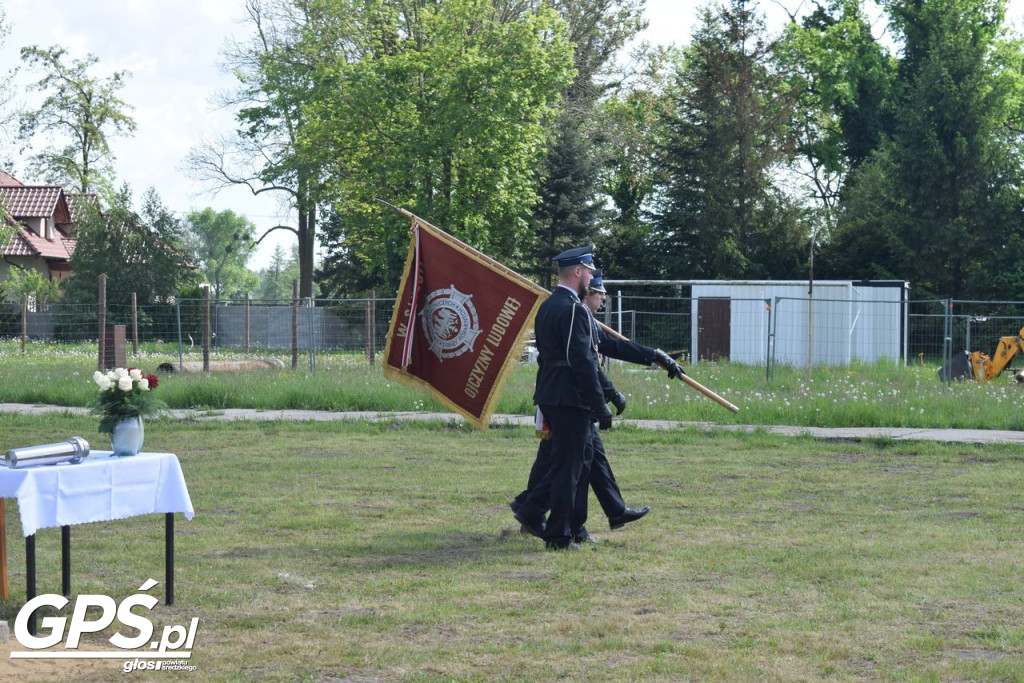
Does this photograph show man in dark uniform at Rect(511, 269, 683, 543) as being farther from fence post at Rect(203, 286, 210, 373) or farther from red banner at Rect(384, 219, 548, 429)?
fence post at Rect(203, 286, 210, 373)

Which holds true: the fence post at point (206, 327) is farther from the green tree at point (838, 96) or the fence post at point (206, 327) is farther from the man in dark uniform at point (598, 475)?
the green tree at point (838, 96)

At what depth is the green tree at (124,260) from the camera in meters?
47.5

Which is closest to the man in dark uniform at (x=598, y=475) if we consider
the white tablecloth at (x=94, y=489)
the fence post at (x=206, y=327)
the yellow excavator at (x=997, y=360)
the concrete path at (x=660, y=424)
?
the white tablecloth at (x=94, y=489)

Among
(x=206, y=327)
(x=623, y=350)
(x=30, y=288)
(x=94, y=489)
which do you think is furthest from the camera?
(x=30, y=288)

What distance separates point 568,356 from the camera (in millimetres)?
8820

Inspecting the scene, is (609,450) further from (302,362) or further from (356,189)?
(356,189)

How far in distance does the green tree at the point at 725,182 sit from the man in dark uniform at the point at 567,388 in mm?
36732

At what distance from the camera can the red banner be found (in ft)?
34.7

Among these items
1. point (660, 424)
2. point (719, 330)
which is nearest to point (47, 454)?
point (660, 424)

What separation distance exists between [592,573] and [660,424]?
9762 millimetres

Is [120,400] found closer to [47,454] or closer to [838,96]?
[47,454]

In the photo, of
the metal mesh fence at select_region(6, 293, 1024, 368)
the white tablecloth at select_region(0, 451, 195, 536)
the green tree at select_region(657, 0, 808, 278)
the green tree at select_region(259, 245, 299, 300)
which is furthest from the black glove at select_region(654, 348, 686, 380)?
the green tree at select_region(259, 245, 299, 300)

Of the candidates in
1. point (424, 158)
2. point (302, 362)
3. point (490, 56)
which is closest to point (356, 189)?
point (424, 158)

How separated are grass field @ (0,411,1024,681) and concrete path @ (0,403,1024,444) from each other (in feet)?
6.89
